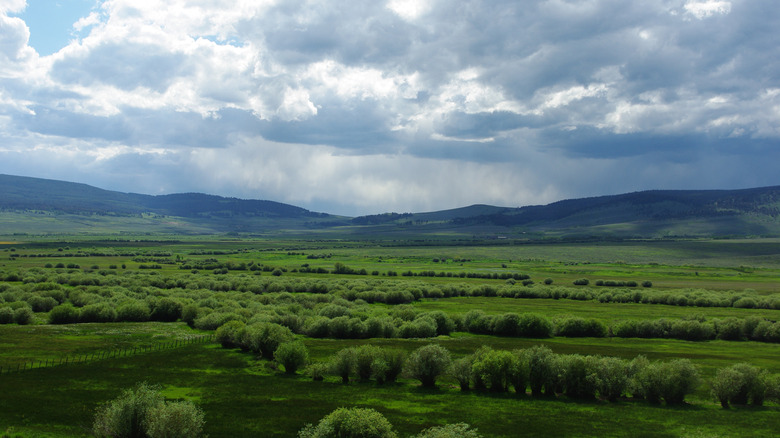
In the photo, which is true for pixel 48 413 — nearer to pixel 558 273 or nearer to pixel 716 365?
pixel 716 365

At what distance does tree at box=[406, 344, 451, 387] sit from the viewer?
2363 inches

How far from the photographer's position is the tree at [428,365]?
6003cm

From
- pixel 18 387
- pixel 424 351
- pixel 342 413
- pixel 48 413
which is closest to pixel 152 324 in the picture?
pixel 18 387

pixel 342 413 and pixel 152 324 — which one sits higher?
pixel 342 413

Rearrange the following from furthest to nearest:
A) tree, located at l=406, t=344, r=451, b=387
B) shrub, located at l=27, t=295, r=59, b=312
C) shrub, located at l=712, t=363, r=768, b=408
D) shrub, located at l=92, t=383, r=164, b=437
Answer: shrub, located at l=27, t=295, r=59, b=312, tree, located at l=406, t=344, r=451, b=387, shrub, located at l=712, t=363, r=768, b=408, shrub, located at l=92, t=383, r=164, b=437

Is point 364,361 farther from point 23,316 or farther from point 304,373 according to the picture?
point 23,316

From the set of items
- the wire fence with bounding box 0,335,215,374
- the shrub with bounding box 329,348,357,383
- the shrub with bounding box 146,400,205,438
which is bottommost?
the wire fence with bounding box 0,335,215,374

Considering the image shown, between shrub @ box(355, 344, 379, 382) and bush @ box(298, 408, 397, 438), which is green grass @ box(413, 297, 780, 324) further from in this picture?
bush @ box(298, 408, 397, 438)

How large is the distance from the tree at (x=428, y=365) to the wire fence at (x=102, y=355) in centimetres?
3654

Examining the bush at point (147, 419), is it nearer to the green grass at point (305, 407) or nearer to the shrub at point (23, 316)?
the green grass at point (305, 407)

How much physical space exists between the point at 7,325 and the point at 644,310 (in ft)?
410

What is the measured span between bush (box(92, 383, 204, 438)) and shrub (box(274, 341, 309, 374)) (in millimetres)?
21941

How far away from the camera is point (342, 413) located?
3841cm

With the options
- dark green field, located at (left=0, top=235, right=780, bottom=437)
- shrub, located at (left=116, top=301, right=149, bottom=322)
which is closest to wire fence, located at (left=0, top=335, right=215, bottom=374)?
dark green field, located at (left=0, top=235, right=780, bottom=437)
